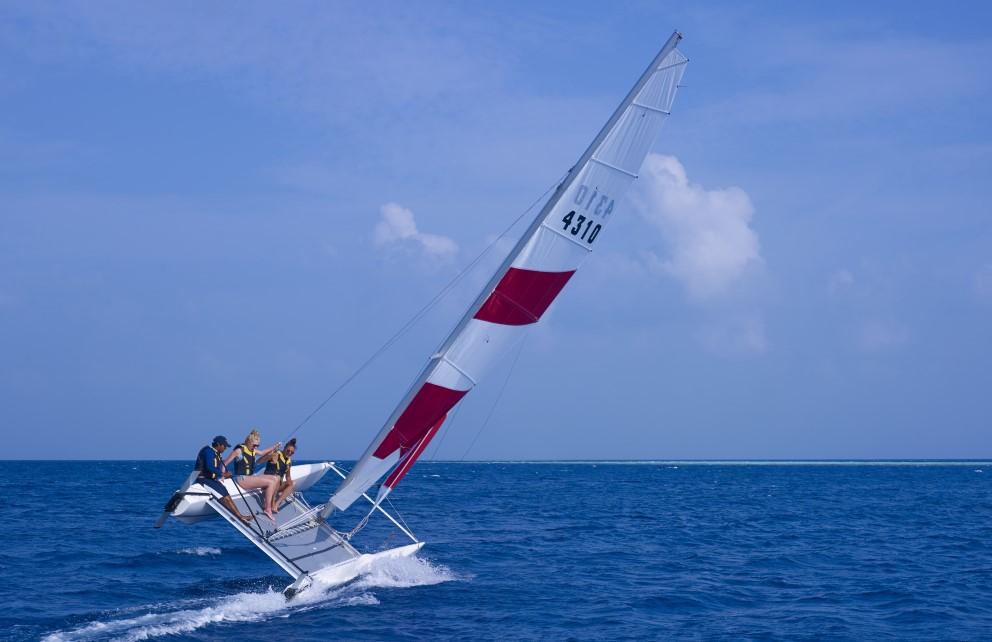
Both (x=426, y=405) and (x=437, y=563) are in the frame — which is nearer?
(x=426, y=405)

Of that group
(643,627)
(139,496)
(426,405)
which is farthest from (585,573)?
(139,496)

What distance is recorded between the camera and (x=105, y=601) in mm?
15508

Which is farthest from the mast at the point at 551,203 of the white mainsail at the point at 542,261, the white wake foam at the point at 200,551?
the white wake foam at the point at 200,551

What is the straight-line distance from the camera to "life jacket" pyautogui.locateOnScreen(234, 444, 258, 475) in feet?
52.3

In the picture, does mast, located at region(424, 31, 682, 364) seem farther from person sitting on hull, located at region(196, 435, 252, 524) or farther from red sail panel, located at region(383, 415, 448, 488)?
person sitting on hull, located at region(196, 435, 252, 524)

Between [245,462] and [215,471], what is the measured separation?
1.04 metres

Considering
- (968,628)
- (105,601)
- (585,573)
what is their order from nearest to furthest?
(968,628) → (105,601) → (585,573)

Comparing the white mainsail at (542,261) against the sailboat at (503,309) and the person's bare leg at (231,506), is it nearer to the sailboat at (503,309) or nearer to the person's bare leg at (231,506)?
the sailboat at (503,309)

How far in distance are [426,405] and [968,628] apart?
874 centimetres

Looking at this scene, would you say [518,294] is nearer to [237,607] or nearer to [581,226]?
[581,226]

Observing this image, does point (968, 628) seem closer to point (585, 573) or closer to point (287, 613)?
point (585, 573)

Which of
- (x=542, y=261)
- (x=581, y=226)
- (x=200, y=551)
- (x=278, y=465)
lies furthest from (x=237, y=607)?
(x=200, y=551)

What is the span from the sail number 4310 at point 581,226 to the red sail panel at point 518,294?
0.60 metres

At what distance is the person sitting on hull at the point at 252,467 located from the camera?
1573 cm
